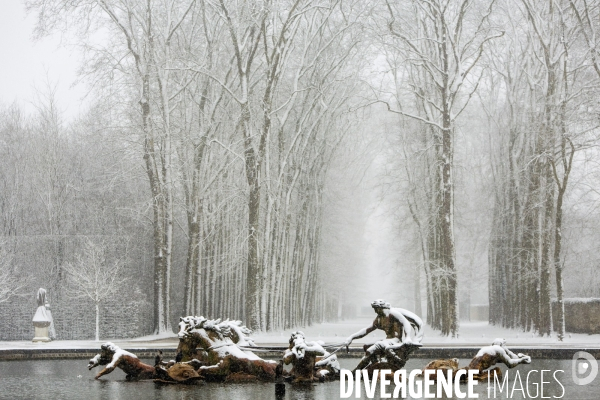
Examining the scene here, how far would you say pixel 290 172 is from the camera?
33312 millimetres

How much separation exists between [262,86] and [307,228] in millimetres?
6746

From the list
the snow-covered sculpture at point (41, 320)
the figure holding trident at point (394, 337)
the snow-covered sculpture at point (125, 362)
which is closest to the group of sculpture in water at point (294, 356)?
the figure holding trident at point (394, 337)

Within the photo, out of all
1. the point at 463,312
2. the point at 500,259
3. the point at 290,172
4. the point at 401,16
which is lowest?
the point at 463,312

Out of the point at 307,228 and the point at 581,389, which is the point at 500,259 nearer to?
the point at 307,228

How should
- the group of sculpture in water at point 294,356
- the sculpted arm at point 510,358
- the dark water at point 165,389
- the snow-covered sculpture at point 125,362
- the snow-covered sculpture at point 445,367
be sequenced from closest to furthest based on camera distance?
the dark water at point 165,389 < the group of sculpture in water at point 294,356 < the sculpted arm at point 510,358 < the snow-covered sculpture at point 445,367 < the snow-covered sculpture at point 125,362

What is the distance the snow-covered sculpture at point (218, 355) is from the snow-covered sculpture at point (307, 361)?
0.45 m

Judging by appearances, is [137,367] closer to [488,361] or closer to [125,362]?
[125,362]

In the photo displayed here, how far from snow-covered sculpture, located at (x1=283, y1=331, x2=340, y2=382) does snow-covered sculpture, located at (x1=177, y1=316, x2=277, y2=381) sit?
447 millimetres

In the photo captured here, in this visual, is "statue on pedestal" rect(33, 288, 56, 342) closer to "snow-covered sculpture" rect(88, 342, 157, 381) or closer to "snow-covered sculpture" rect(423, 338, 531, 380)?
"snow-covered sculpture" rect(88, 342, 157, 381)

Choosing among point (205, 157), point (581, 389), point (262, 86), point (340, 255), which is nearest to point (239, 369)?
point (581, 389)

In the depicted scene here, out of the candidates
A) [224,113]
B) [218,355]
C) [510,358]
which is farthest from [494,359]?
[224,113]

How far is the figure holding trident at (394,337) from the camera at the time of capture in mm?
12906

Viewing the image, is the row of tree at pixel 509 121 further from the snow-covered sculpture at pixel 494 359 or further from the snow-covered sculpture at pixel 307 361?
the snow-covered sculpture at pixel 307 361

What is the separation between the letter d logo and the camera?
531 inches
